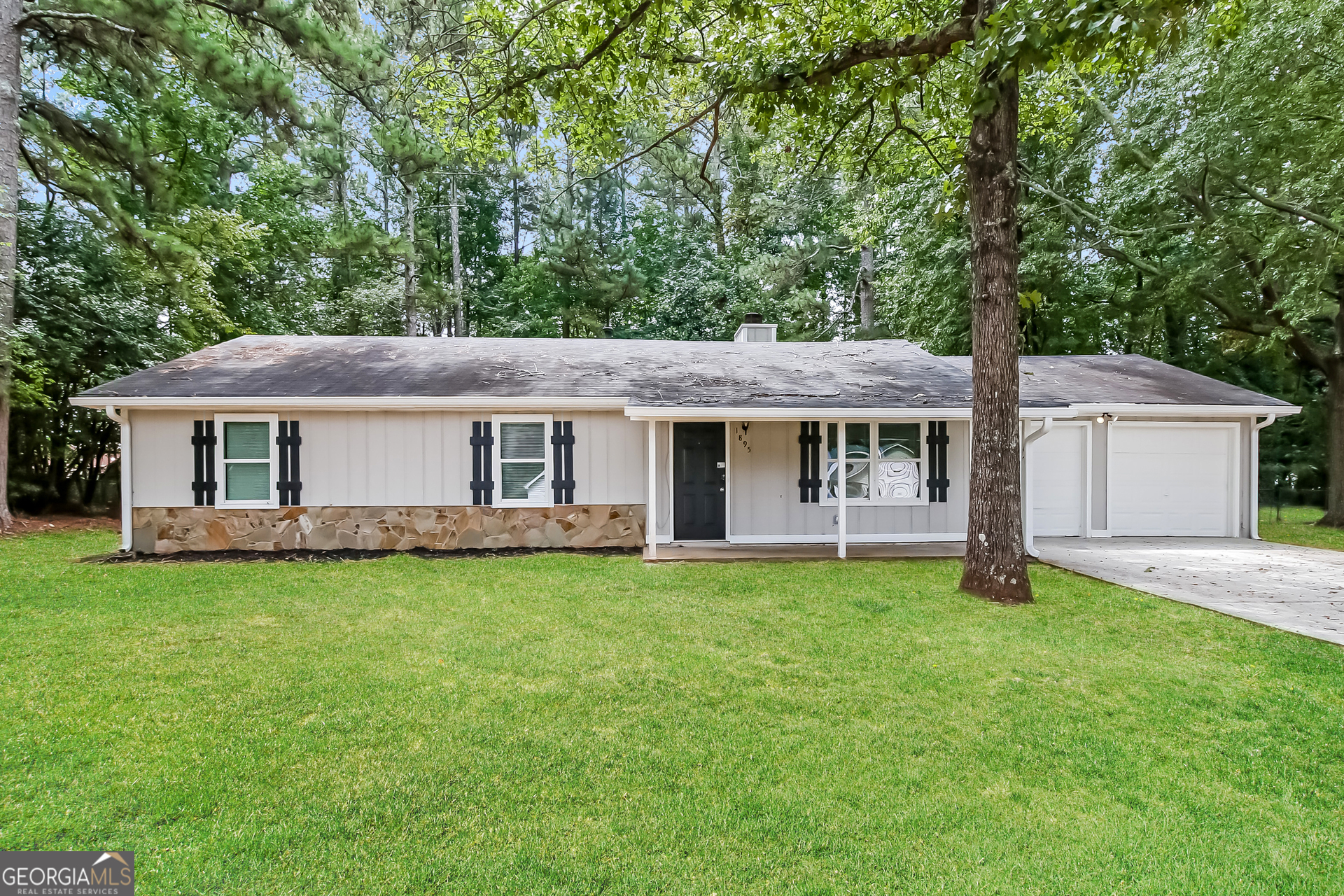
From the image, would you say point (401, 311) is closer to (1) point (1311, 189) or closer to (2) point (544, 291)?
(2) point (544, 291)

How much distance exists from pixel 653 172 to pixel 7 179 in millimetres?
16896

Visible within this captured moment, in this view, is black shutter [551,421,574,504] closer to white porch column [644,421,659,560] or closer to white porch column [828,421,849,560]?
white porch column [644,421,659,560]

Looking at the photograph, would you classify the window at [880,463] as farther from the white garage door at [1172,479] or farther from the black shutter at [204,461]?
the black shutter at [204,461]

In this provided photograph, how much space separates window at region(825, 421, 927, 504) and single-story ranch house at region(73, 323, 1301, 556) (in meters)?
0.03

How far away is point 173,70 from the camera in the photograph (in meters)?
14.5

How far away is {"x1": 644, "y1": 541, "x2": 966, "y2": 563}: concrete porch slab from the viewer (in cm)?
843

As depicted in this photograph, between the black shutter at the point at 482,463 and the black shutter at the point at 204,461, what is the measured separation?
365cm

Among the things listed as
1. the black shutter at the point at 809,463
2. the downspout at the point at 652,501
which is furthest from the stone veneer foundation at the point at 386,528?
the black shutter at the point at 809,463

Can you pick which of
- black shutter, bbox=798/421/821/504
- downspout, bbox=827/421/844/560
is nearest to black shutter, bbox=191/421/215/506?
black shutter, bbox=798/421/821/504

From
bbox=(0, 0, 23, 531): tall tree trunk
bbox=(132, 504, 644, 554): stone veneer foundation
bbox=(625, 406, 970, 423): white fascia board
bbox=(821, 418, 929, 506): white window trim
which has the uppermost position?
bbox=(0, 0, 23, 531): tall tree trunk

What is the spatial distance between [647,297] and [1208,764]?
810 inches

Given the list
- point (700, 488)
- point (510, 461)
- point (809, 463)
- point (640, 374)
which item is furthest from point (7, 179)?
point (809, 463)

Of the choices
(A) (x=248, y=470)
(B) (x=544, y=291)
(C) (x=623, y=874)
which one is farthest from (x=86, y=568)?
(B) (x=544, y=291)

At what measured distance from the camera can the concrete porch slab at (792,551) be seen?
8430 mm
